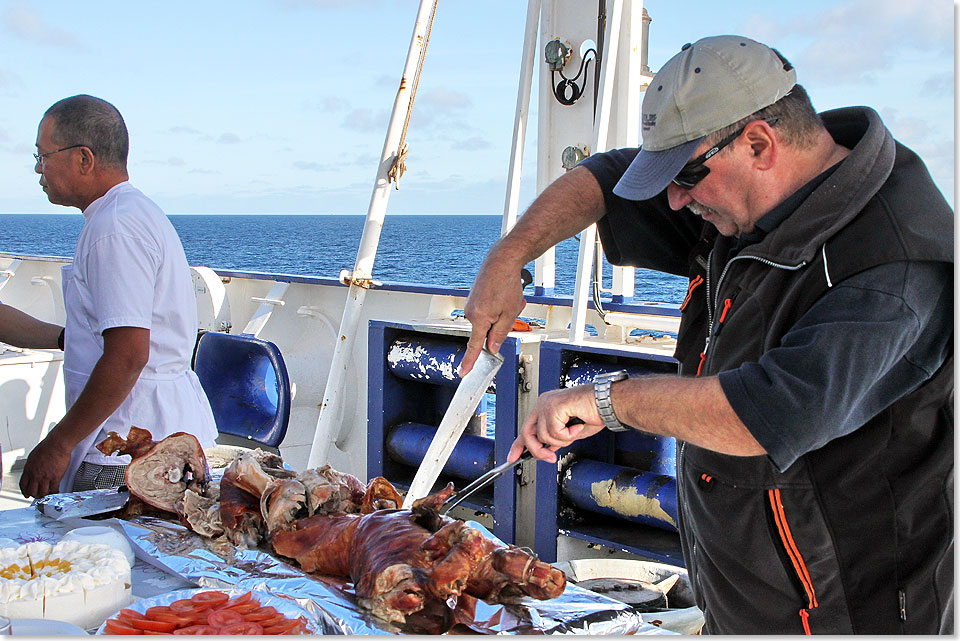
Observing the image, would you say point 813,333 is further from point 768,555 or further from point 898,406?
point 768,555

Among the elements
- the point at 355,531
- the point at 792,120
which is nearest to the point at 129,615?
the point at 355,531

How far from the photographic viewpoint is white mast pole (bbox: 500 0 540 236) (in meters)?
5.18

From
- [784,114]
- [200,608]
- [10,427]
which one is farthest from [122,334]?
[10,427]

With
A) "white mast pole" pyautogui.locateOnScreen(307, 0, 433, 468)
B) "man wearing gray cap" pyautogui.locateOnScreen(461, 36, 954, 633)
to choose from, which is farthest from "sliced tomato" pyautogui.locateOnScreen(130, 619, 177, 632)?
"white mast pole" pyautogui.locateOnScreen(307, 0, 433, 468)

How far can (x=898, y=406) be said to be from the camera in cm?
176

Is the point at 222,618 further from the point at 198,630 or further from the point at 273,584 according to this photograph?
the point at 273,584

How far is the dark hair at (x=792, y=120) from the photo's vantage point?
1759 mm

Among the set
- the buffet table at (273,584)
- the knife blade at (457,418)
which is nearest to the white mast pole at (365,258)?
the knife blade at (457,418)

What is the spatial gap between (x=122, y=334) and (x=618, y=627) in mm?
1927

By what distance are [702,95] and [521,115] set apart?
11.9ft

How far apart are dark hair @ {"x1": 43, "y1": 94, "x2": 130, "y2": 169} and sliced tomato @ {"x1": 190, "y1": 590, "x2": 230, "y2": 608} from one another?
1.91 m

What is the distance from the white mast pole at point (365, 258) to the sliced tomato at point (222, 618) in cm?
391

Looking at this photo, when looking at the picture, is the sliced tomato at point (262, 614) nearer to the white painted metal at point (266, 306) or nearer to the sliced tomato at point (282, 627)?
the sliced tomato at point (282, 627)

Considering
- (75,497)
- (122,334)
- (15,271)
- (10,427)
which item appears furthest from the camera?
(15,271)
